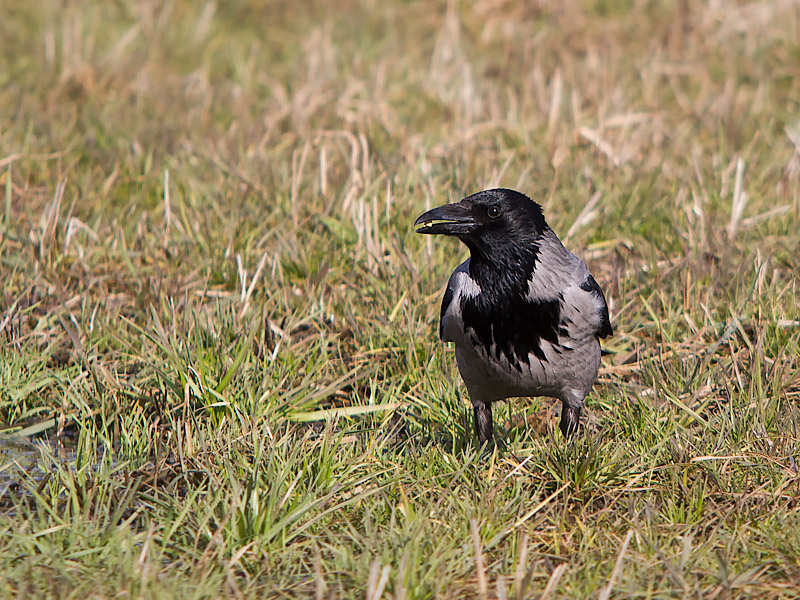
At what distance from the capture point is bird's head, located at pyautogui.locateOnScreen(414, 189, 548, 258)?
406 cm

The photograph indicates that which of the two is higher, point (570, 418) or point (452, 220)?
point (452, 220)

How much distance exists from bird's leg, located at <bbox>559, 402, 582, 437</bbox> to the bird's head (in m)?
0.64

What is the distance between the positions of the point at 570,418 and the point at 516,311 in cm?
49

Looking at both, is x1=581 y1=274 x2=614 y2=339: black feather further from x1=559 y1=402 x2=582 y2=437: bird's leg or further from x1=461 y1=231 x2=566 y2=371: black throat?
x1=559 y1=402 x2=582 y2=437: bird's leg

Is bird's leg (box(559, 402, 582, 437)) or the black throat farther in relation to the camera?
bird's leg (box(559, 402, 582, 437))

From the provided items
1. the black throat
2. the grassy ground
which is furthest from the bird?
the grassy ground

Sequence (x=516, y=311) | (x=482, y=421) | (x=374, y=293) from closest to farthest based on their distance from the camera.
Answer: (x=516, y=311) < (x=482, y=421) < (x=374, y=293)

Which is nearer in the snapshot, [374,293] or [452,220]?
[452,220]

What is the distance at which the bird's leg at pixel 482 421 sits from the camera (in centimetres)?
414

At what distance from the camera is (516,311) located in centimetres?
402

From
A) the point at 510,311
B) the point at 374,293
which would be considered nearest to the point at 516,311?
the point at 510,311

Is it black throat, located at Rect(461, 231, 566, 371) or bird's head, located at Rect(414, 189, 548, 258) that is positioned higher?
bird's head, located at Rect(414, 189, 548, 258)

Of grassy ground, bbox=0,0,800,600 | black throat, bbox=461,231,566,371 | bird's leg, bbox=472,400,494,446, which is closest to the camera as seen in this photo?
grassy ground, bbox=0,0,800,600

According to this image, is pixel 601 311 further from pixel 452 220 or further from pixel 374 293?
pixel 374 293
